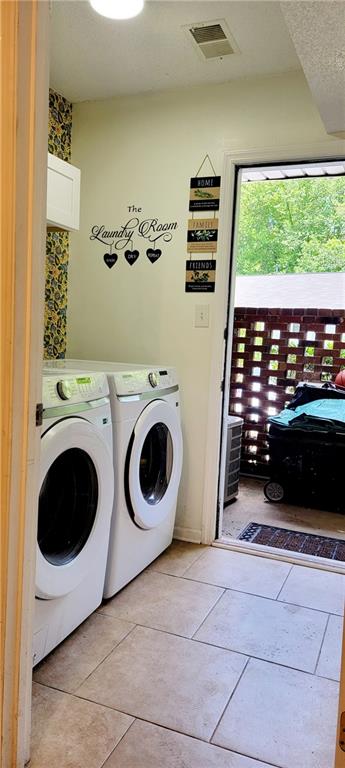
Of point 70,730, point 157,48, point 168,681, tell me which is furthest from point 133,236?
point 70,730

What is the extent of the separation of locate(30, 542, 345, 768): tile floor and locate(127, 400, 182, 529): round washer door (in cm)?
34

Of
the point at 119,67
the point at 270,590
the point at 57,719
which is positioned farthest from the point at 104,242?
the point at 57,719

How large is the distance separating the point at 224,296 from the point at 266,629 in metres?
1.59

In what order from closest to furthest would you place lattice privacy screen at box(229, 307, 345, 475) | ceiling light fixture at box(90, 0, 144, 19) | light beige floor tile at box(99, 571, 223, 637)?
ceiling light fixture at box(90, 0, 144, 19) → light beige floor tile at box(99, 571, 223, 637) → lattice privacy screen at box(229, 307, 345, 475)

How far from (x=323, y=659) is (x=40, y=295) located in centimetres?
162

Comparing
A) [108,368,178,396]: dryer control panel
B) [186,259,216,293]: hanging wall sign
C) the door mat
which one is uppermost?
[186,259,216,293]: hanging wall sign

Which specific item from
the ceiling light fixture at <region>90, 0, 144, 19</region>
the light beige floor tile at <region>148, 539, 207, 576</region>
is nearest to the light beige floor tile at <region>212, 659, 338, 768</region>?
the light beige floor tile at <region>148, 539, 207, 576</region>

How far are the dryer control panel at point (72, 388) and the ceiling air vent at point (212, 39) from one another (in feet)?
5.05

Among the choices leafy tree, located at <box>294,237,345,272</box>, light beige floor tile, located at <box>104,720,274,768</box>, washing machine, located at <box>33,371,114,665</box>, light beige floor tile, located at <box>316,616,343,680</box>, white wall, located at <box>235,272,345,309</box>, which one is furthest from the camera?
leafy tree, located at <box>294,237,345,272</box>

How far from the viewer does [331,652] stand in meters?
1.90

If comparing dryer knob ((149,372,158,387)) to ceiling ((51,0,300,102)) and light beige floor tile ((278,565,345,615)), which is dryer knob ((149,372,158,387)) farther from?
ceiling ((51,0,300,102))

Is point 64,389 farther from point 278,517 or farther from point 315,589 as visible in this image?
point 278,517

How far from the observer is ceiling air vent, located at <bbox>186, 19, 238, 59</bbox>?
216 cm

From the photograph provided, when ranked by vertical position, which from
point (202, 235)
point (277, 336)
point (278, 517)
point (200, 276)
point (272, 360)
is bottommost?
point (278, 517)
